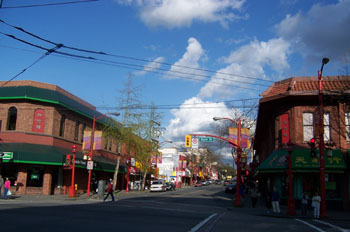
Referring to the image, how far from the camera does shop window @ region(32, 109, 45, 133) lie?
31859mm

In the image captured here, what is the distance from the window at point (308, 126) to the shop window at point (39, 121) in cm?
2346

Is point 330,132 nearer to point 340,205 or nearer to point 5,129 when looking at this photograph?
point 340,205

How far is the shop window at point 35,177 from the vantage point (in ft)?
102

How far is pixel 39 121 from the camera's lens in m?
32.1

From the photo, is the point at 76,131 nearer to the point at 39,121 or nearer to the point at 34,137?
the point at 39,121

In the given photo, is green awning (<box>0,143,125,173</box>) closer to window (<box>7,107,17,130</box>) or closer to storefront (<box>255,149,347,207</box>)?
window (<box>7,107,17,130</box>)

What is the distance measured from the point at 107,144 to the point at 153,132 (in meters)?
6.81

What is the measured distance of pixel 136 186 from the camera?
174 feet

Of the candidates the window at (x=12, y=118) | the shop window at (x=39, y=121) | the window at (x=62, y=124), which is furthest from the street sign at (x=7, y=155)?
the window at (x=62, y=124)

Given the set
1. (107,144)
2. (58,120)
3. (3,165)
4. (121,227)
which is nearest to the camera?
(121,227)

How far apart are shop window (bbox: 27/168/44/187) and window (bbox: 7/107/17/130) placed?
4.48 m

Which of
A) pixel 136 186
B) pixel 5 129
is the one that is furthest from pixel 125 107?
pixel 136 186

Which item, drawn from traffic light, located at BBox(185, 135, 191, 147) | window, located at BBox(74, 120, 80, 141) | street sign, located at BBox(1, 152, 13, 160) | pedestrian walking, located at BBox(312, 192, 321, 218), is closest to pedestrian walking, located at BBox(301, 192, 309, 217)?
pedestrian walking, located at BBox(312, 192, 321, 218)

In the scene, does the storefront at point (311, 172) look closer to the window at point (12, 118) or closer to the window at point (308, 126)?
the window at point (308, 126)
